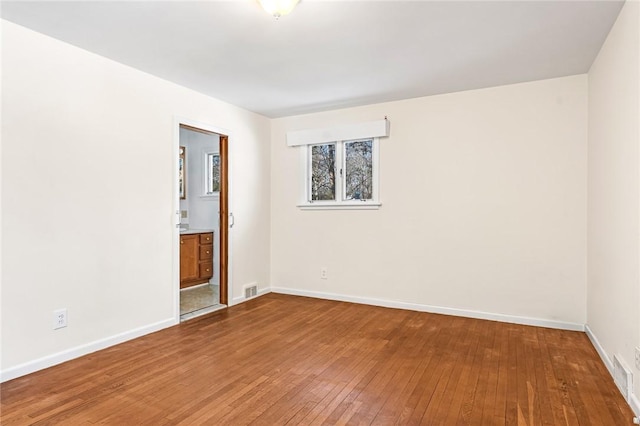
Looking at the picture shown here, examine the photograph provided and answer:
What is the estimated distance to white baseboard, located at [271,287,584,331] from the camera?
11.3ft

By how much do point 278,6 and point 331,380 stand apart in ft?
7.90

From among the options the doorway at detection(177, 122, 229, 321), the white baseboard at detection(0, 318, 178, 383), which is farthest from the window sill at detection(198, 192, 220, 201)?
the white baseboard at detection(0, 318, 178, 383)

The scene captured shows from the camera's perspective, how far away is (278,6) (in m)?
2.08

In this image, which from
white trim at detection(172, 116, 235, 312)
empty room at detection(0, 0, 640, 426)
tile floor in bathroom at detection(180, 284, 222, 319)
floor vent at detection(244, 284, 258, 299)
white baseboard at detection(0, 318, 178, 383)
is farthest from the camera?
floor vent at detection(244, 284, 258, 299)

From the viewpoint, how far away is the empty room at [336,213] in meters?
2.20

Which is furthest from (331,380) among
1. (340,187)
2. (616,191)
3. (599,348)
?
(340,187)

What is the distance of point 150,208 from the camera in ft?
11.1

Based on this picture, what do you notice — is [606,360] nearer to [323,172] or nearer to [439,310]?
[439,310]

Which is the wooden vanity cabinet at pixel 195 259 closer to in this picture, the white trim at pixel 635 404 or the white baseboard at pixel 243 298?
the white baseboard at pixel 243 298

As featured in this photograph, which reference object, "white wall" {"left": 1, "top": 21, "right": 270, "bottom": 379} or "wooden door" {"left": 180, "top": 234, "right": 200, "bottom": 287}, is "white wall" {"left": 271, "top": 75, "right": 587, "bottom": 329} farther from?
"white wall" {"left": 1, "top": 21, "right": 270, "bottom": 379}

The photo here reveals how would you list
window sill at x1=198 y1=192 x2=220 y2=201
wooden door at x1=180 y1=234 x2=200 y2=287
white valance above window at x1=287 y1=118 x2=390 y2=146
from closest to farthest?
white valance above window at x1=287 y1=118 x2=390 y2=146 < wooden door at x1=180 y1=234 x2=200 y2=287 < window sill at x1=198 y1=192 x2=220 y2=201

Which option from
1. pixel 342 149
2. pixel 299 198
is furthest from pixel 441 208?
pixel 299 198

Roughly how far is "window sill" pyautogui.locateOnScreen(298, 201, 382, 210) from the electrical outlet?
2.86 meters

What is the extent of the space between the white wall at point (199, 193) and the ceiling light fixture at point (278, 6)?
3532 mm
